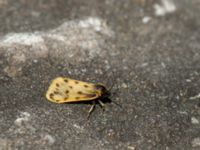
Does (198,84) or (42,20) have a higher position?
(42,20)

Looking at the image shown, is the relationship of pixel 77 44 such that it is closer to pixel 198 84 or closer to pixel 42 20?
pixel 42 20

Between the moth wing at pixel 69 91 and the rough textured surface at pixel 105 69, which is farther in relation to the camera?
the moth wing at pixel 69 91

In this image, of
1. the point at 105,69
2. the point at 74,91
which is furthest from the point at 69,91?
the point at 105,69

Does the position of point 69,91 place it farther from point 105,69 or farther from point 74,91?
point 105,69

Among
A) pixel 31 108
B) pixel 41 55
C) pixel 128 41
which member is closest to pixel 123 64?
pixel 128 41
